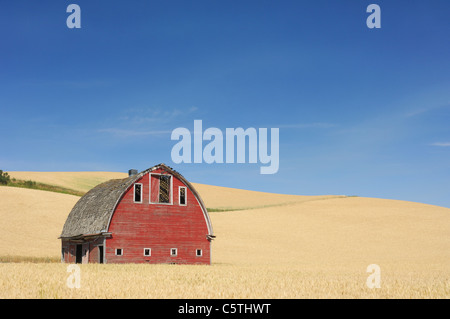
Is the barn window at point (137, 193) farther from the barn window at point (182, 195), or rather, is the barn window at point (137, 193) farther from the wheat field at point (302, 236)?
the wheat field at point (302, 236)

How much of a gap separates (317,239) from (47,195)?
112 feet

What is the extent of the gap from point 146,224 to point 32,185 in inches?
2009

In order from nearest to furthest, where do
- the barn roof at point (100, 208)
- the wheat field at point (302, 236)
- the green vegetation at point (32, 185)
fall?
the barn roof at point (100, 208), the wheat field at point (302, 236), the green vegetation at point (32, 185)

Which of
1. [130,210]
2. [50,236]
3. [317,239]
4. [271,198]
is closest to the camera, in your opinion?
[130,210]

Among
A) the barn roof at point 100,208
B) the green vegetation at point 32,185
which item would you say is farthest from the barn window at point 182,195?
the green vegetation at point 32,185

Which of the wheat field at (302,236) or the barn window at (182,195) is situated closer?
the wheat field at (302,236)

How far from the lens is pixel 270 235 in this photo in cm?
5850

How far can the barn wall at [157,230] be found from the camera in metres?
33.2

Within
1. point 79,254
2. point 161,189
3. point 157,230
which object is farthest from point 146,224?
point 79,254

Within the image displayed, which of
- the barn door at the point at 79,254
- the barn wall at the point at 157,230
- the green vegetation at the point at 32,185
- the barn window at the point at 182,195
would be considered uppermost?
the green vegetation at the point at 32,185

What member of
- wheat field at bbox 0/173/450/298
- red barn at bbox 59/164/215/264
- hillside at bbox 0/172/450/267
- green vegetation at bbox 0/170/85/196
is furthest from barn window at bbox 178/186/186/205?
green vegetation at bbox 0/170/85/196

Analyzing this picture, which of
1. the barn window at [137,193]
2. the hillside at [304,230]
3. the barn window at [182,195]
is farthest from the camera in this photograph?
the hillside at [304,230]
